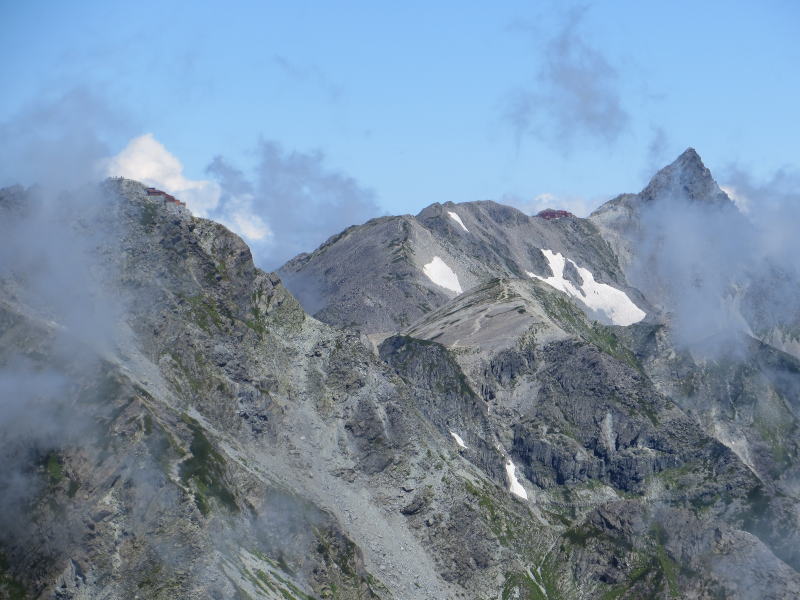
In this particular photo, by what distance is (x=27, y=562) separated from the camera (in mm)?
190750

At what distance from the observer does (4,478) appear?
7800 inches

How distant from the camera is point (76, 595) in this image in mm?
190125

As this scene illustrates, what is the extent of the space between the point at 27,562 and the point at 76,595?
296 inches

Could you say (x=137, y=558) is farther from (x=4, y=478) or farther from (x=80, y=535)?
(x=4, y=478)

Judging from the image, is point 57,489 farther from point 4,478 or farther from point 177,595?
point 177,595

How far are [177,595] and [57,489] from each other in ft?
71.0

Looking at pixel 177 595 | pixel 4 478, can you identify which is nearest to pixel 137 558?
pixel 177 595

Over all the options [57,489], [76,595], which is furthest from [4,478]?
[76,595]

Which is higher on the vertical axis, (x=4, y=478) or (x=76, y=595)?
(x=4, y=478)

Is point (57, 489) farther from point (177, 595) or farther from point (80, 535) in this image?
point (177, 595)

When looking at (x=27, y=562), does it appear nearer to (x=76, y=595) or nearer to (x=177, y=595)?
(x=76, y=595)

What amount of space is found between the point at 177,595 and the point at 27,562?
19.4 m

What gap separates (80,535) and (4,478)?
12945 mm

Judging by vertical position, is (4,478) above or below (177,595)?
above
